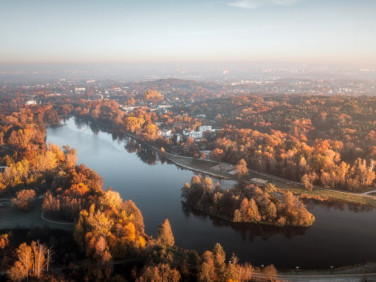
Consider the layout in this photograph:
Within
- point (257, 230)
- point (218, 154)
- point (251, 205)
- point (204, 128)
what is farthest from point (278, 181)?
point (204, 128)

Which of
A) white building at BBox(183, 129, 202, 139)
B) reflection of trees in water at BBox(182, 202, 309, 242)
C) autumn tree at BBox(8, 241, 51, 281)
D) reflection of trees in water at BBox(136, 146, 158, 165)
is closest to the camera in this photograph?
autumn tree at BBox(8, 241, 51, 281)

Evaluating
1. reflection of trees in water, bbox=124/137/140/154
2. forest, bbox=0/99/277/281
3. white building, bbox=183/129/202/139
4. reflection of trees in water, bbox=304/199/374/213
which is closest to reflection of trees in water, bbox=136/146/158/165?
reflection of trees in water, bbox=124/137/140/154

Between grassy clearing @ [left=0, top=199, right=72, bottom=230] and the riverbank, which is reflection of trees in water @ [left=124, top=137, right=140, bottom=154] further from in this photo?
grassy clearing @ [left=0, top=199, right=72, bottom=230]

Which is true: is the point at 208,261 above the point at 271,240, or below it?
above

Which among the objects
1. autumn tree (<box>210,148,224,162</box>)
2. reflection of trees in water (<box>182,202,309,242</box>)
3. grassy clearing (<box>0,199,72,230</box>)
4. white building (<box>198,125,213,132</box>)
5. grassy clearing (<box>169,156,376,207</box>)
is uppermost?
white building (<box>198,125,213,132</box>)

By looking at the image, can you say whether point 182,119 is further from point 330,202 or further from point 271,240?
point 271,240

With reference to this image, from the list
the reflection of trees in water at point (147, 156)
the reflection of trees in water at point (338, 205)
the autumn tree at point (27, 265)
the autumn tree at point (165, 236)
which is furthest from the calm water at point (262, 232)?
the autumn tree at point (27, 265)

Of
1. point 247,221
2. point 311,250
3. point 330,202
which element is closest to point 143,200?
point 247,221
